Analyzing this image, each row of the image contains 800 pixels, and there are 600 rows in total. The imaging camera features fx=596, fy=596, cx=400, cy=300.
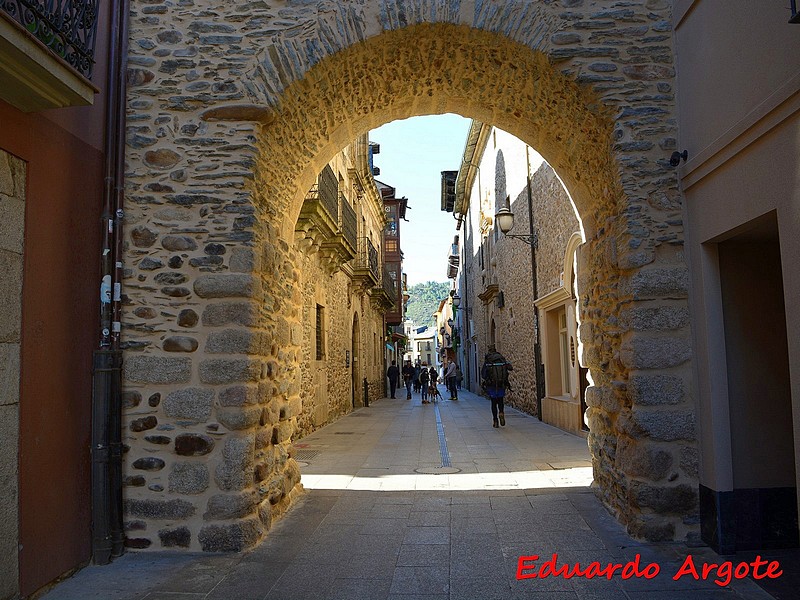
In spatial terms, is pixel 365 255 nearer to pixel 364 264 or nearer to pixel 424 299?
pixel 364 264

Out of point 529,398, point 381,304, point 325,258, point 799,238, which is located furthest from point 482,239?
point 799,238

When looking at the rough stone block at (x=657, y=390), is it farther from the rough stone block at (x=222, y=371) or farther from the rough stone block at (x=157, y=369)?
the rough stone block at (x=157, y=369)

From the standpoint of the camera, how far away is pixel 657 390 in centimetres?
429

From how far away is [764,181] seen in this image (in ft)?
11.0

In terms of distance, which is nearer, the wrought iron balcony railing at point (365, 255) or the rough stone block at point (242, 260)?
the rough stone block at point (242, 260)

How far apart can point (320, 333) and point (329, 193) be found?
279 cm

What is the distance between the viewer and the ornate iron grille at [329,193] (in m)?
10.6

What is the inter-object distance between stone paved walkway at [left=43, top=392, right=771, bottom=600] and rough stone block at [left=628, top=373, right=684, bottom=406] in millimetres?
984

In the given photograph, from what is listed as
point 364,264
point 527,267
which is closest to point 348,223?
point 364,264

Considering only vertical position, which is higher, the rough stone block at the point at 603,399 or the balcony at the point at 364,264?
the balcony at the point at 364,264

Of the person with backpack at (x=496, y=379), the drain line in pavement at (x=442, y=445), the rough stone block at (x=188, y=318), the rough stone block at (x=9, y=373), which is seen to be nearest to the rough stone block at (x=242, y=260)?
the rough stone block at (x=188, y=318)

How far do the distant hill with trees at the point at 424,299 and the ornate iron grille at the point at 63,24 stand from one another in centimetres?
12714

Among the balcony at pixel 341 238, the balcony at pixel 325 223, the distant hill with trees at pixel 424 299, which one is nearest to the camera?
the balcony at pixel 325 223

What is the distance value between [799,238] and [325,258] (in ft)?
31.8
